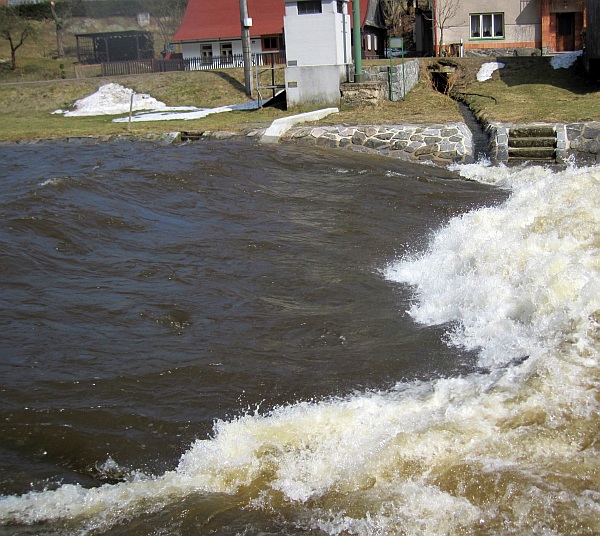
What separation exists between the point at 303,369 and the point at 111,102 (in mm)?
27131

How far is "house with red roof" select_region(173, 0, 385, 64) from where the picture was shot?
43.0 m

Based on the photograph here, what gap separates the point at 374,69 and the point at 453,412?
1902 centimetres

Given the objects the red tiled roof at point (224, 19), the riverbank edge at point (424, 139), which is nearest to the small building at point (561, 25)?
the red tiled roof at point (224, 19)

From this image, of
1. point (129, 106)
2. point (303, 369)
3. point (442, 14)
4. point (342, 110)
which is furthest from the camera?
point (442, 14)

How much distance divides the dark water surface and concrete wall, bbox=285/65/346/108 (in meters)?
8.21

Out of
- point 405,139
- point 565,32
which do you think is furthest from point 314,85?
point 565,32

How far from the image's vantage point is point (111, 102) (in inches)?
1211

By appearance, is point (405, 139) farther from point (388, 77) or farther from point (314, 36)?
point (314, 36)

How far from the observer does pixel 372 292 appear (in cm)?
795

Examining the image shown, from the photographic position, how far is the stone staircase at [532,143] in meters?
15.2

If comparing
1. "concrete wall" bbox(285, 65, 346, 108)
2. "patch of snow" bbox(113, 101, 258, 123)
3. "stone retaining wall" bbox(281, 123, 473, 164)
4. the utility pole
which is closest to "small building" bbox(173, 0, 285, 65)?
the utility pole

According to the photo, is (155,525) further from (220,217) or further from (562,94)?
(562,94)

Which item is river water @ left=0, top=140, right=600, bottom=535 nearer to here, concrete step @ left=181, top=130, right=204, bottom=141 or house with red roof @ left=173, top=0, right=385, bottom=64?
concrete step @ left=181, top=130, right=204, bottom=141

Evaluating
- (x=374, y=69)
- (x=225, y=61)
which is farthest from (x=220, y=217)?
(x=225, y=61)
